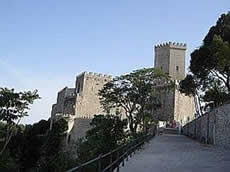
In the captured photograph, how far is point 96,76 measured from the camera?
56.6m

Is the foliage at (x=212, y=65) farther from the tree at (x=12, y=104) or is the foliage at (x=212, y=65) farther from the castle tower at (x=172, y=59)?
the castle tower at (x=172, y=59)

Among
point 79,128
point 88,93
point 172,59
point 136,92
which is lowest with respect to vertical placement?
point 79,128

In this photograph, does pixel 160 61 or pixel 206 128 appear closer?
pixel 206 128

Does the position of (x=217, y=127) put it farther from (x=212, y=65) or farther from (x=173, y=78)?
(x=173, y=78)

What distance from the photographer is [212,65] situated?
24156 millimetres

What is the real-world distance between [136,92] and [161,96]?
25.7m

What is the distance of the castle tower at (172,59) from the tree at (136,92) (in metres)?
27.1

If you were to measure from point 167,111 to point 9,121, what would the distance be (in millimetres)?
40234

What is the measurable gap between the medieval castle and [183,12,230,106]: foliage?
22.8 meters

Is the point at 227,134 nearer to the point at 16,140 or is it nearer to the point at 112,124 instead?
the point at 112,124

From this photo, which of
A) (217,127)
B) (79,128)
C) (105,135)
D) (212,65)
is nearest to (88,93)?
(79,128)

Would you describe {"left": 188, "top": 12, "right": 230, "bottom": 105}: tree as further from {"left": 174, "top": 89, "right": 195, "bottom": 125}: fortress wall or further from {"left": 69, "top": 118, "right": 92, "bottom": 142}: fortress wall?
{"left": 174, "top": 89, "right": 195, "bottom": 125}: fortress wall

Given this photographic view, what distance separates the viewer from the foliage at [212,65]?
22456mm

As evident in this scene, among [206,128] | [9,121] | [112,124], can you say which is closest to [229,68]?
[206,128]
